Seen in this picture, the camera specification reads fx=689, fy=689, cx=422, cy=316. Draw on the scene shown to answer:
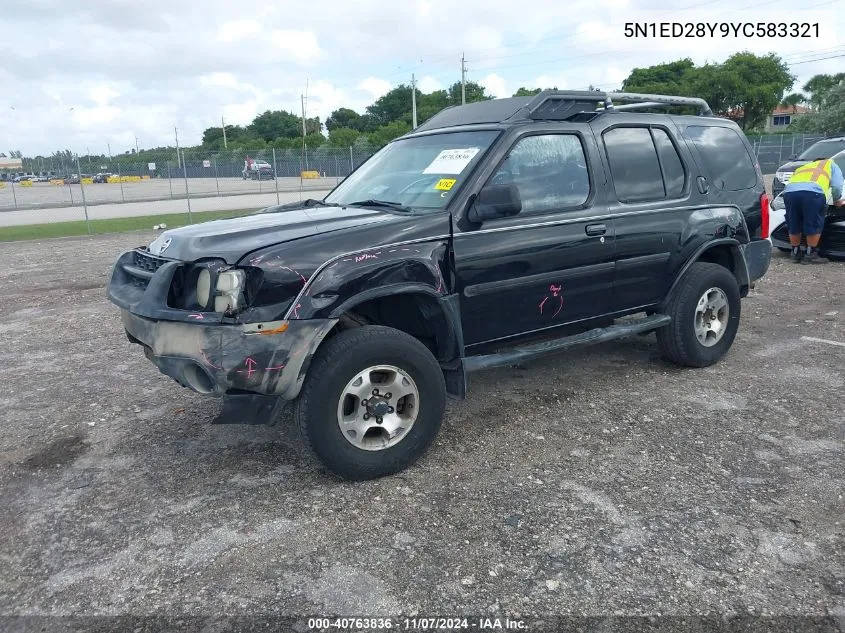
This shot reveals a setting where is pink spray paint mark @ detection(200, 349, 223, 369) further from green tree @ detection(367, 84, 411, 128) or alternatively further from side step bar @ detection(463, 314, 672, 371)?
green tree @ detection(367, 84, 411, 128)

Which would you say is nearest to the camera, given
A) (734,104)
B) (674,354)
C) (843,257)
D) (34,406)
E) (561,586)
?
(561,586)

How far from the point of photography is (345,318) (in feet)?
12.7

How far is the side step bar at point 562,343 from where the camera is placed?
13.3 feet

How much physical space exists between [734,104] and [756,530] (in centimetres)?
6926

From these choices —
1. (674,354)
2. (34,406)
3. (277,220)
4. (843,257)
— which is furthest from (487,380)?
(843,257)

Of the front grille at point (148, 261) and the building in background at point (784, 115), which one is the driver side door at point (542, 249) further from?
the building in background at point (784, 115)

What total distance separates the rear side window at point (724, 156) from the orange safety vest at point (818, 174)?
13.6 ft

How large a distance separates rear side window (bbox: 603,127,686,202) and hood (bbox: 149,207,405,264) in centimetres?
175


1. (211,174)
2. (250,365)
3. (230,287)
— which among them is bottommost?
(250,365)

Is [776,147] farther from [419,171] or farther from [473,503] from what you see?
[473,503]

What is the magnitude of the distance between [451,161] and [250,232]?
53.2 inches

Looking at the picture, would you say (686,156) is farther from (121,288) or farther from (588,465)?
(121,288)

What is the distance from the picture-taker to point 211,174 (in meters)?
35.0

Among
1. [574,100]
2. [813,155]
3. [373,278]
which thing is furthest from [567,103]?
[813,155]
